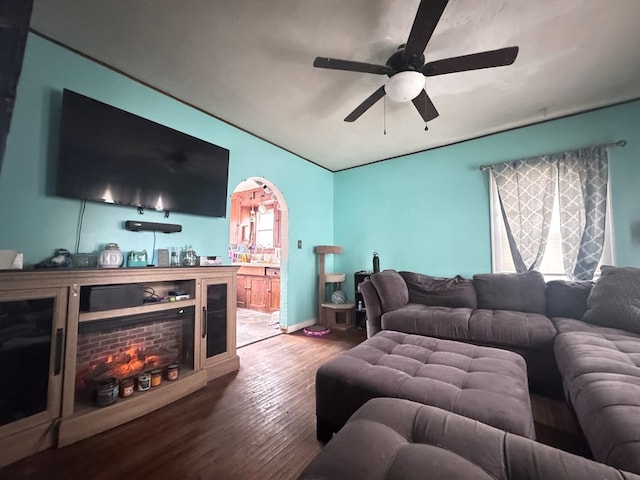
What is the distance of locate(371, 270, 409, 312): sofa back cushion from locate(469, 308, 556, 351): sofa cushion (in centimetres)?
73

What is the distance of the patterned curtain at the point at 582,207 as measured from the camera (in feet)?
8.43

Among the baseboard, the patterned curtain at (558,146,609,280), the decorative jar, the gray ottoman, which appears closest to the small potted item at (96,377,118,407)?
the decorative jar

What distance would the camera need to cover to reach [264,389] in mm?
2086

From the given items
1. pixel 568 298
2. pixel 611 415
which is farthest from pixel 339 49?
pixel 568 298

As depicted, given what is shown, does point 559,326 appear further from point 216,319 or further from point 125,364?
point 125,364

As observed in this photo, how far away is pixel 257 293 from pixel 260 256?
2.83ft

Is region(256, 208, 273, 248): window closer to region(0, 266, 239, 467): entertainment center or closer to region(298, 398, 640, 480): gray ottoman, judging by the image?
region(0, 266, 239, 467): entertainment center

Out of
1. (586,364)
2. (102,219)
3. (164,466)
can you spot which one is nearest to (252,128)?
(102,219)

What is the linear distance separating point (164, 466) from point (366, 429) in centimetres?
116

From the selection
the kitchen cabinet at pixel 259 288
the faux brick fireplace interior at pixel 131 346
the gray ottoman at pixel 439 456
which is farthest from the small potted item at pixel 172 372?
the kitchen cabinet at pixel 259 288

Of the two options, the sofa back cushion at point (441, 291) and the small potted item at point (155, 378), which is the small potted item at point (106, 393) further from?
the sofa back cushion at point (441, 291)

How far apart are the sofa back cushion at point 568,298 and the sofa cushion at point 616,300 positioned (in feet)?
0.34

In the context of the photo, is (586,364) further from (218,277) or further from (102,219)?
(102,219)

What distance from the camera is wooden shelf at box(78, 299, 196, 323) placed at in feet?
5.31
